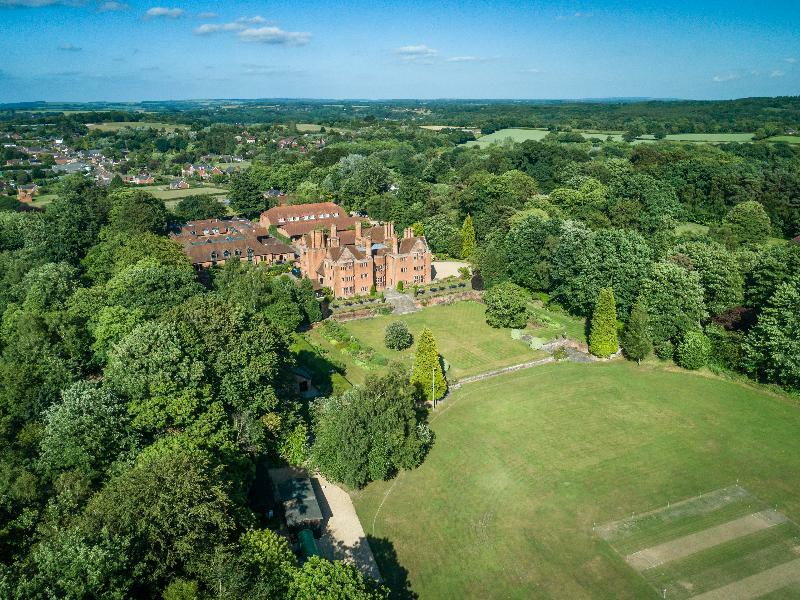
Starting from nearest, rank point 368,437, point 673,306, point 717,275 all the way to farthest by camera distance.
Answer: point 368,437 → point 673,306 → point 717,275

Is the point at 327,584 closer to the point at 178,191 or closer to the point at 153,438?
the point at 153,438

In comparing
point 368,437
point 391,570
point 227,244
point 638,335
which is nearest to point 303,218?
point 227,244

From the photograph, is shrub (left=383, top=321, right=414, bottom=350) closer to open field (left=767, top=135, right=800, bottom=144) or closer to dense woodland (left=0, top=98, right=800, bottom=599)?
Answer: dense woodland (left=0, top=98, right=800, bottom=599)

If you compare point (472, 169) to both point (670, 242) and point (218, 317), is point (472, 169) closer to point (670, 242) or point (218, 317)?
point (670, 242)

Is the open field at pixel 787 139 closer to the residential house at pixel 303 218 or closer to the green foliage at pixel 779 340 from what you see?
the green foliage at pixel 779 340

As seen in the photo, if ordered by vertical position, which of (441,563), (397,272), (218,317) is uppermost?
(218,317)

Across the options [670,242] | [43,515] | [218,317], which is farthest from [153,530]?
[670,242]
